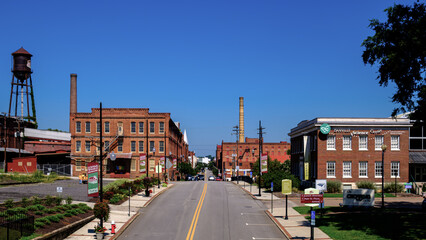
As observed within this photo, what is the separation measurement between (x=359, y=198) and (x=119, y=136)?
52.6 metres

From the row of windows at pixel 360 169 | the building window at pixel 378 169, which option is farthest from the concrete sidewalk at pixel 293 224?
the building window at pixel 378 169

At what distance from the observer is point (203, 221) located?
3055 cm

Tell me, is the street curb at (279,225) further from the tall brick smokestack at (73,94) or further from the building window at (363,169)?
the tall brick smokestack at (73,94)

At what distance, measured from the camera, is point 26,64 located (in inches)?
3356

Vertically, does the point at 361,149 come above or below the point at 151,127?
below

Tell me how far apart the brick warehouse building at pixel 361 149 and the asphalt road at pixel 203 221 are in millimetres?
13374

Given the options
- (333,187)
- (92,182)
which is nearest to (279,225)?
(92,182)

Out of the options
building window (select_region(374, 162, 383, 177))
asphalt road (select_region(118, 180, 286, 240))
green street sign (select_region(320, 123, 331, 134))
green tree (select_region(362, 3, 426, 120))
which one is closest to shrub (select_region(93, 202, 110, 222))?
asphalt road (select_region(118, 180, 286, 240))

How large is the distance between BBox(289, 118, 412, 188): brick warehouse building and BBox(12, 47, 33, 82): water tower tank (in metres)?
63.9

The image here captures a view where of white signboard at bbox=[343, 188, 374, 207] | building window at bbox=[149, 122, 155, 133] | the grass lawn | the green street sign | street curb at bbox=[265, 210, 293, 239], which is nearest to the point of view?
the grass lawn

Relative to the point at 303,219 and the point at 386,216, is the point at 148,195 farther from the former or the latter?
the point at 386,216

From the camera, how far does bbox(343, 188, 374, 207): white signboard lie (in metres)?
34.8

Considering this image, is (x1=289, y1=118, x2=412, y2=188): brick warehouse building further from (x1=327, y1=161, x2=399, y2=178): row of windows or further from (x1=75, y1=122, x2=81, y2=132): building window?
(x1=75, y1=122, x2=81, y2=132): building window

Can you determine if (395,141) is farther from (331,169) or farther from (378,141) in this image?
(331,169)
